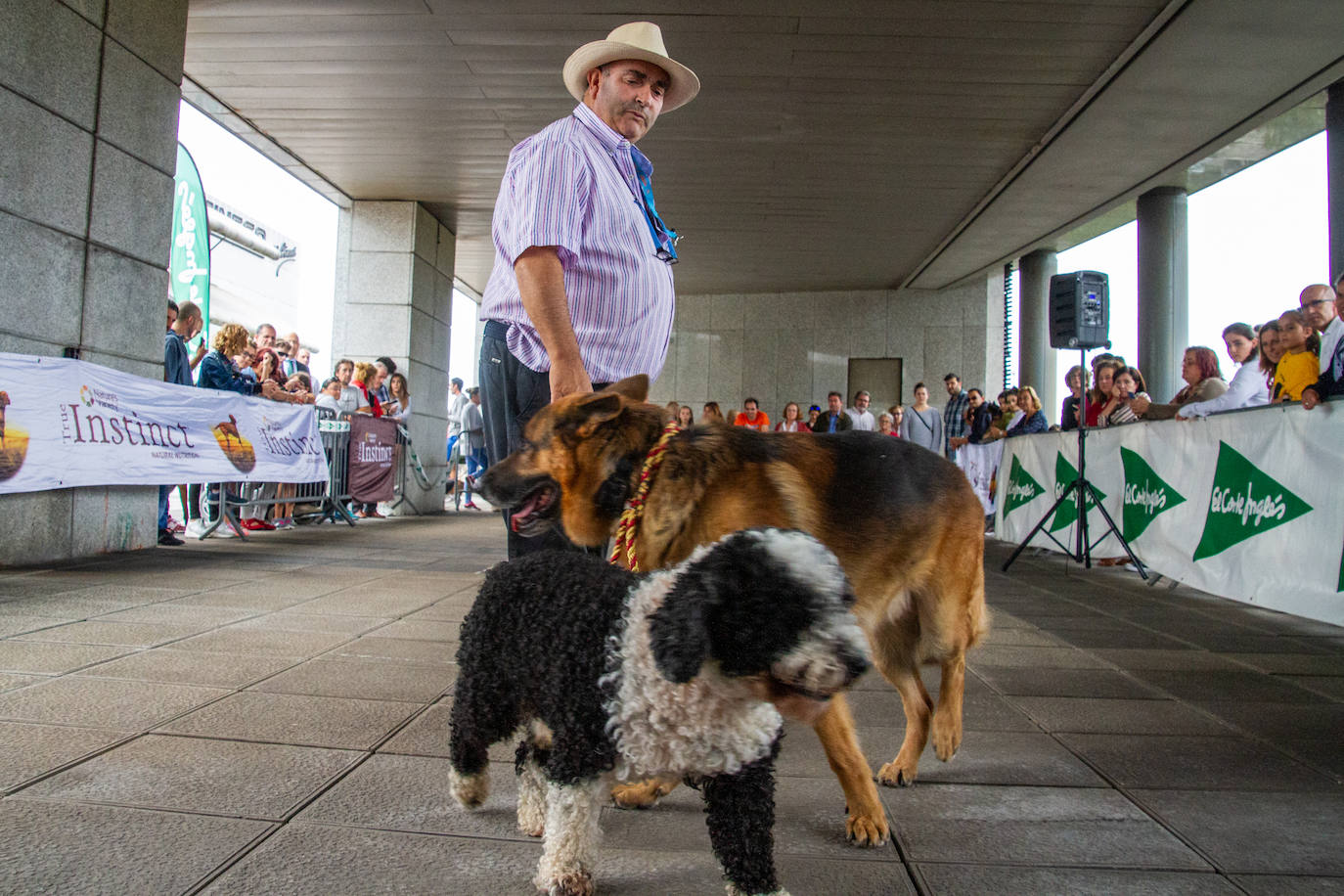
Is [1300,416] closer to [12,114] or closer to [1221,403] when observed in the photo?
[1221,403]

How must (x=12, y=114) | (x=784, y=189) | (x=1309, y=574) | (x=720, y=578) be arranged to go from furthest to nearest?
(x=784, y=189), (x=12, y=114), (x=1309, y=574), (x=720, y=578)

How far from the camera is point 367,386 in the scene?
12.7 meters

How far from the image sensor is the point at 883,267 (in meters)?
19.7

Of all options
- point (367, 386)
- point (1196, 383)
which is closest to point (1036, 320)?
point (1196, 383)

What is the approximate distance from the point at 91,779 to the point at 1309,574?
20.7 feet

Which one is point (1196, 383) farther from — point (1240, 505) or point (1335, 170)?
point (1335, 170)

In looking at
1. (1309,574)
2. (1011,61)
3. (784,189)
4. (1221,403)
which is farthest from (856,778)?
(784,189)

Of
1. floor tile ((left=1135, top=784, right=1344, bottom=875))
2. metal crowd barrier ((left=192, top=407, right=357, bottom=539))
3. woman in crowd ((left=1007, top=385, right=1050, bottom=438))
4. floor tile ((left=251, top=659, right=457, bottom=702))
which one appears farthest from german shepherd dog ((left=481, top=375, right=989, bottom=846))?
woman in crowd ((left=1007, top=385, right=1050, bottom=438))

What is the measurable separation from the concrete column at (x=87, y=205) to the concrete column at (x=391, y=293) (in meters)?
6.63

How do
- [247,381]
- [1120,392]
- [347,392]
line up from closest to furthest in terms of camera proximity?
[1120,392], [247,381], [347,392]

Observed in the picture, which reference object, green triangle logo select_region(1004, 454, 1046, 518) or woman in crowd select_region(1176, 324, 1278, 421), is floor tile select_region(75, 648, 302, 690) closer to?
woman in crowd select_region(1176, 324, 1278, 421)

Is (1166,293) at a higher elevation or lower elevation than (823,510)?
higher

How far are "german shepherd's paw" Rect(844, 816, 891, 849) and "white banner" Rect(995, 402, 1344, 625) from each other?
14.2 feet

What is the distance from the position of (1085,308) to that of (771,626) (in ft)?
28.7
